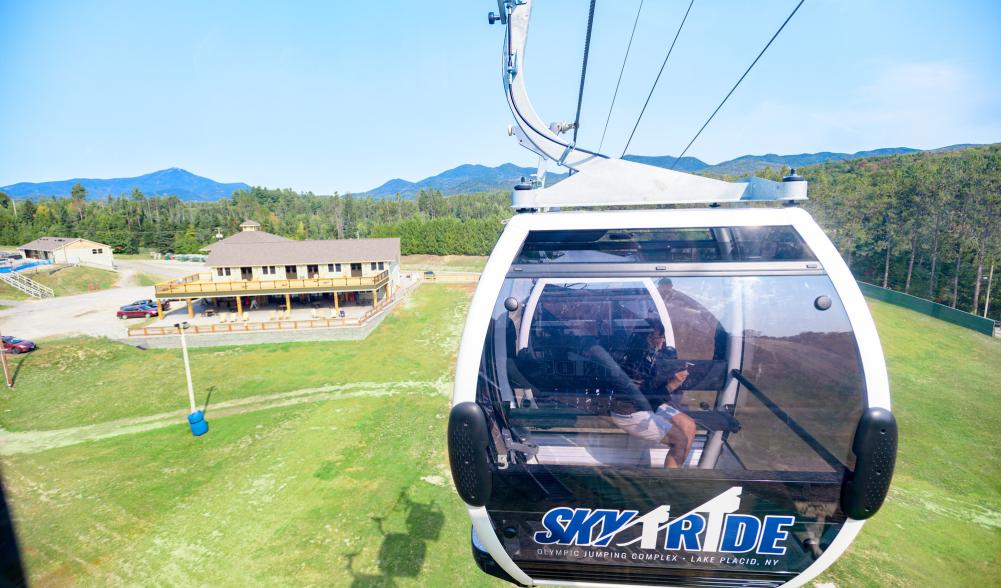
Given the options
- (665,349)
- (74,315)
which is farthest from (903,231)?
(74,315)

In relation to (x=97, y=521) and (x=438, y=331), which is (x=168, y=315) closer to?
(x=438, y=331)

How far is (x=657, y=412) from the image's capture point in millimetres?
2482

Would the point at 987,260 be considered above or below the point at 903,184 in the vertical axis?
below

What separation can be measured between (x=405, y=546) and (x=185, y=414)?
12172 millimetres

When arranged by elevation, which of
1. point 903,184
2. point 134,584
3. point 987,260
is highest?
point 903,184

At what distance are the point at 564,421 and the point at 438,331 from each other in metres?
23.6

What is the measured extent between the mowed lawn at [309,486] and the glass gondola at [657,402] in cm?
733

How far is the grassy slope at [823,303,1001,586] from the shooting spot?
8.26 metres

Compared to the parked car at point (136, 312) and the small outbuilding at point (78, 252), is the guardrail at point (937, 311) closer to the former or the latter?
the parked car at point (136, 312)

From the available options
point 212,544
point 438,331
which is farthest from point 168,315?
point 212,544

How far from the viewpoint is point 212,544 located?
924cm

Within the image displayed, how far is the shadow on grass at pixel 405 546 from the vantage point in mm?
8172

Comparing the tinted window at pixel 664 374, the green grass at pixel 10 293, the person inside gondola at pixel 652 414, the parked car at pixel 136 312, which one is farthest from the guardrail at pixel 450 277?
the person inside gondola at pixel 652 414

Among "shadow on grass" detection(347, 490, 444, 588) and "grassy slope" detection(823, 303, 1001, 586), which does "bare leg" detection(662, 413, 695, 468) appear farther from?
"grassy slope" detection(823, 303, 1001, 586)
